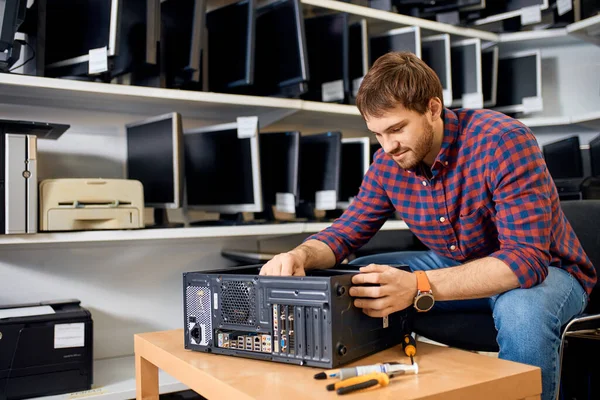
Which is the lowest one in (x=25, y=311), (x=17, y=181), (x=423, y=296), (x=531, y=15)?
(x=25, y=311)

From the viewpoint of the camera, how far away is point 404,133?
1.37 m

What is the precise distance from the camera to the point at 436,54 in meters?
2.46

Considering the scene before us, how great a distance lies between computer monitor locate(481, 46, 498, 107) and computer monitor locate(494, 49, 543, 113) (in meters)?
0.09

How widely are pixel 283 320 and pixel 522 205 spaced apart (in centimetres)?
60

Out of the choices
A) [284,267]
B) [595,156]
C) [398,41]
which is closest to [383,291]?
[284,267]

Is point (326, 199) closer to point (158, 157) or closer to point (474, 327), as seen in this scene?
point (158, 157)

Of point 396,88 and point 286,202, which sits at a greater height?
A: point 396,88

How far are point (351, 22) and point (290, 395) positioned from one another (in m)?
1.85

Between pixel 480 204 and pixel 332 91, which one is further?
pixel 332 91

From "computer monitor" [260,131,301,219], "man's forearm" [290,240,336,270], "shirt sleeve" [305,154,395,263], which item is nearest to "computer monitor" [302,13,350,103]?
"computer monitor" [260,131,301,219]

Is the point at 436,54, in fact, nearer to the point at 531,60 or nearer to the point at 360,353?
the point at 531,60

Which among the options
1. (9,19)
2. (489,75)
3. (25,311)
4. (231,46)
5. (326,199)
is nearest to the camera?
(9,19)

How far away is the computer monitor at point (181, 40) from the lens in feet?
6.23

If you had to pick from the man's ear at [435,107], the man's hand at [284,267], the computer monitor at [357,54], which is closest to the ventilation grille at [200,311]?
the man's hand at [284,267]
